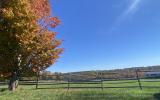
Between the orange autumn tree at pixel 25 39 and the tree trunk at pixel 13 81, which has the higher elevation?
the orange autumn tree at pixel 25 39

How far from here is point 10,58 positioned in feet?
84.4

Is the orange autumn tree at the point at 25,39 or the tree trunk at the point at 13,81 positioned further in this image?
the tree trunk at the point at 13,81

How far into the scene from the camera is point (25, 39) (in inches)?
933

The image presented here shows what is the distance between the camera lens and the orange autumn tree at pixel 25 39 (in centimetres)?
2323

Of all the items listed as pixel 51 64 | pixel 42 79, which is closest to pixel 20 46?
pixel 51 64

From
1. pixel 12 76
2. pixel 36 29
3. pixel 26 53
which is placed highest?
pixel 36 29

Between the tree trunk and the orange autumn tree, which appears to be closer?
the orange autumn tree

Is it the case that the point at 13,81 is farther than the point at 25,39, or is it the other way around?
the point at 13,81

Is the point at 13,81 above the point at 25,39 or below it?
below

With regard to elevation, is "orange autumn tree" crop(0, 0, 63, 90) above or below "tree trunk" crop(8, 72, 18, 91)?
above

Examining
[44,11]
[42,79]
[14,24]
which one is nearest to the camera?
[14,24]

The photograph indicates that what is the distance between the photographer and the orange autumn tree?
76.2 feet

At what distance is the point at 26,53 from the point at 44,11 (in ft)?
13.7

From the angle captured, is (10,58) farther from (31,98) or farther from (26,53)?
(31,98)
